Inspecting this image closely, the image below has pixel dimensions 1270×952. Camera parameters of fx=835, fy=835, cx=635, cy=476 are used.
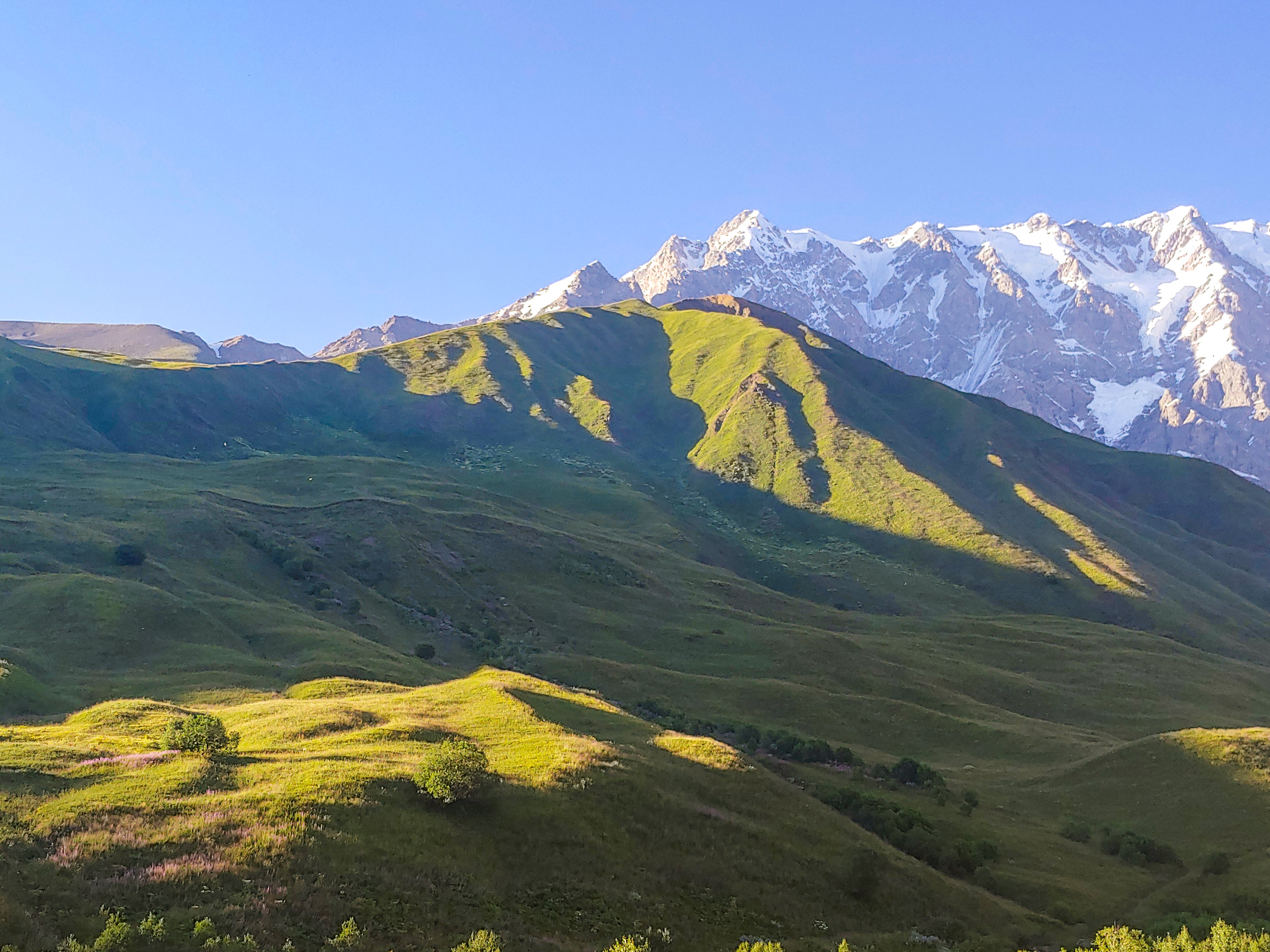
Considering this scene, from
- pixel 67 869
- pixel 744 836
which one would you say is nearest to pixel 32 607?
pixel 67 869

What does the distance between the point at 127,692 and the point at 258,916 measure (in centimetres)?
4663

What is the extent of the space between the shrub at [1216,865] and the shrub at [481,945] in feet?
171

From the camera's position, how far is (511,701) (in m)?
61.9

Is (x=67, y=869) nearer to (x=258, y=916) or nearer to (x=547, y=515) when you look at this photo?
(x=258, y=916)

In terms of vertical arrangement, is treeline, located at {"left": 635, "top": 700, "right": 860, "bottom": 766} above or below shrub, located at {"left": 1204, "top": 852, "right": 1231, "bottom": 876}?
below

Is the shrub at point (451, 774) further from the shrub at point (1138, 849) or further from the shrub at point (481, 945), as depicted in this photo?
the shrub at point (1138, 849)

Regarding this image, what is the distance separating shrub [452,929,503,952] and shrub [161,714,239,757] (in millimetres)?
21010

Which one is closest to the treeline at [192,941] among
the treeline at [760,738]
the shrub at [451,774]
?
the shrub at [451,774]

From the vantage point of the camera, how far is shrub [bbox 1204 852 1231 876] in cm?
5581

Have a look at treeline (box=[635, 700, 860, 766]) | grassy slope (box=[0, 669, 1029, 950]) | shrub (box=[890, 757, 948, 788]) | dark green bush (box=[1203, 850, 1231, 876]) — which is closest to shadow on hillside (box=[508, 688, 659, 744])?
grassy slope (box=[0, 669, 1029, 950])

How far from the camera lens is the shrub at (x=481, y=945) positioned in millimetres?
26812

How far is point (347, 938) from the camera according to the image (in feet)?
91.4

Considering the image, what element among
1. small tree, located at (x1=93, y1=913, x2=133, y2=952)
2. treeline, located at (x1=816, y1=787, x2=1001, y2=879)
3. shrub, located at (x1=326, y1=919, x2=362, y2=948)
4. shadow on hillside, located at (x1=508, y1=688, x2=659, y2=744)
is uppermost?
small tree, located at (x1=93, y1=913, x2=133, y2=952)

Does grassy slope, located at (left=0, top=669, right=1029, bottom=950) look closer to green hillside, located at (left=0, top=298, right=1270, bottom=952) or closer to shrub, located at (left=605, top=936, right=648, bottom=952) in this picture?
green hillside, located at (left=0, top=298, right=1270, bottom=952)
